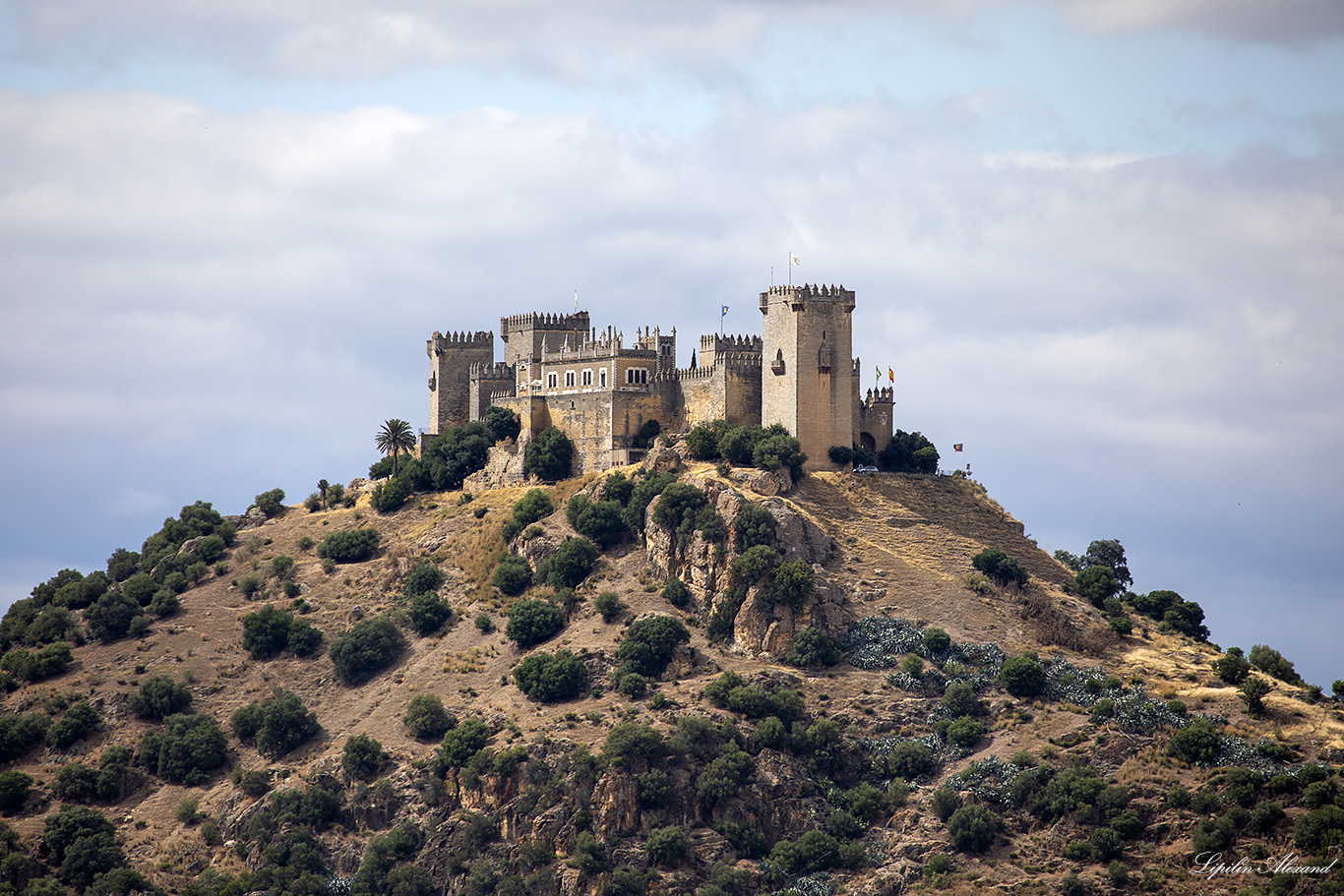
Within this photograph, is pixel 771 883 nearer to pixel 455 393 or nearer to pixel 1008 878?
pixel 1008 878

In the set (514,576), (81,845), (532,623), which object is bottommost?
(81,845)

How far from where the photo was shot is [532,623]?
11200cm

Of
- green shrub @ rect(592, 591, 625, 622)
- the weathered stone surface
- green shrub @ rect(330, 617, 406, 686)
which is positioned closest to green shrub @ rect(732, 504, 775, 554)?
green shrub @ rect(592, 591, 625, 622)

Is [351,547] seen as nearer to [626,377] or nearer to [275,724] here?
[275,724]

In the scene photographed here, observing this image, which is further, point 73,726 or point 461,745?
point 73,726

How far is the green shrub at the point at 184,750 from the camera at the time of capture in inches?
4284

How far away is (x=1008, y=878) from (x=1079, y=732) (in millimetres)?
9780

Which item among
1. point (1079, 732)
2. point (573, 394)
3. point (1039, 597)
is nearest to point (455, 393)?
point (573, 394)

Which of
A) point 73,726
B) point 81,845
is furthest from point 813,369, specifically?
point 81,845

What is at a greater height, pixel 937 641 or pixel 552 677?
pixel 937 641

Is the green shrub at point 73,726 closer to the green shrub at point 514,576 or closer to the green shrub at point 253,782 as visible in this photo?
the green shrub at point 253,782

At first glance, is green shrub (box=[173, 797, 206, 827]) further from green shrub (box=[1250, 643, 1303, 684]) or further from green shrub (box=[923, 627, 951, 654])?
green shrub (box=[1250, 643, 1303, 684])

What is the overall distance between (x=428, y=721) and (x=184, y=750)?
557 inches

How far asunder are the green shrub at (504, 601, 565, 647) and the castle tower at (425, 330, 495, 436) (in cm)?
2731
